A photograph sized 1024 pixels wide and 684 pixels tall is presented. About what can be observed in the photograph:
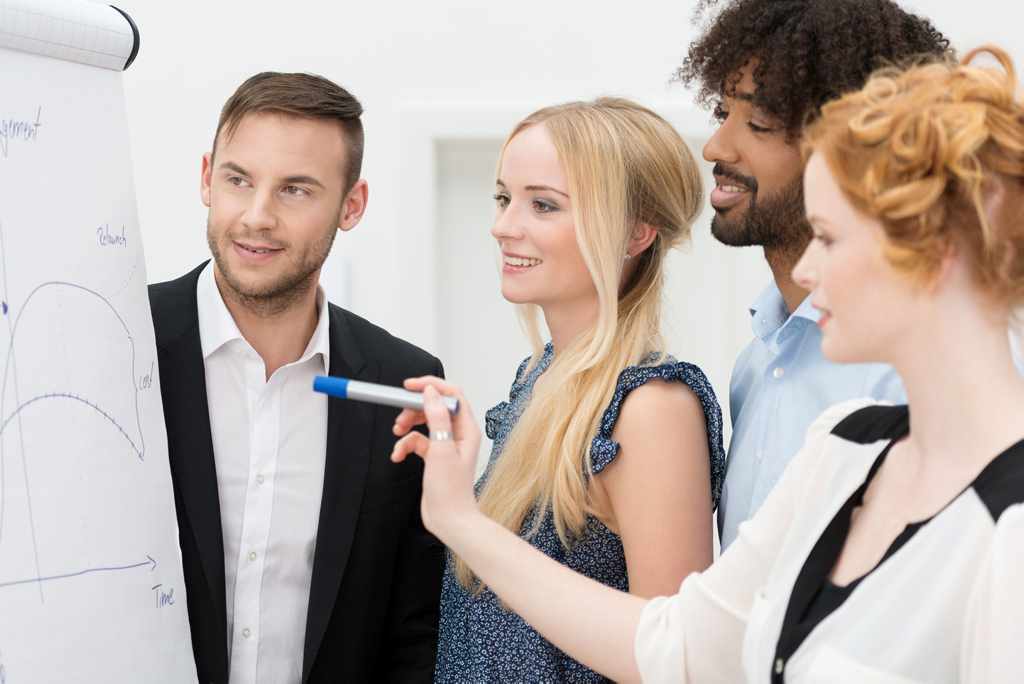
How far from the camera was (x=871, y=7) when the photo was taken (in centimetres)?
141

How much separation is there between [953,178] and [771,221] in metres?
0.72

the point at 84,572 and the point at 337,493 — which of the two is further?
the point at 337,493

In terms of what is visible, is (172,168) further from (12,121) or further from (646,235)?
(646,235)

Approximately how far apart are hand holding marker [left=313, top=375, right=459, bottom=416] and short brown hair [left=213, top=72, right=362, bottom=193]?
73cm

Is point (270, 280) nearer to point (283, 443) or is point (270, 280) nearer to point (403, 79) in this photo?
point (283, 443)

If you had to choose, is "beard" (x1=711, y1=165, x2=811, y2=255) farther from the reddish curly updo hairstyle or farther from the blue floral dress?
the reddish curly updo hairstyle

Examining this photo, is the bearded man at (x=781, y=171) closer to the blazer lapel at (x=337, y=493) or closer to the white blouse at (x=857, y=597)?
the white blouse at (x=857, y=597)

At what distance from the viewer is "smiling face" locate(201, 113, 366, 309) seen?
1548mm

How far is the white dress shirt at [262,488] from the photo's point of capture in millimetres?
1450

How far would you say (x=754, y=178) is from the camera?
1.43 m

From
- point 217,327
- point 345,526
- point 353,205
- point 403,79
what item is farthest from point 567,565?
point 403,79

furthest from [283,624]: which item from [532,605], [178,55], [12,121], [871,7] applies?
[178,55]

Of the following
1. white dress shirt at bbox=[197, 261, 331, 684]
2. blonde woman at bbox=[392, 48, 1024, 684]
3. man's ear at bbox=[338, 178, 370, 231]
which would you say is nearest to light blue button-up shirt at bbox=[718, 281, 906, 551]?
blonde woman at bbox=[392, 48, 1024, 684]

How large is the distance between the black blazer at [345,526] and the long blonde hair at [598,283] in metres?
0.21
